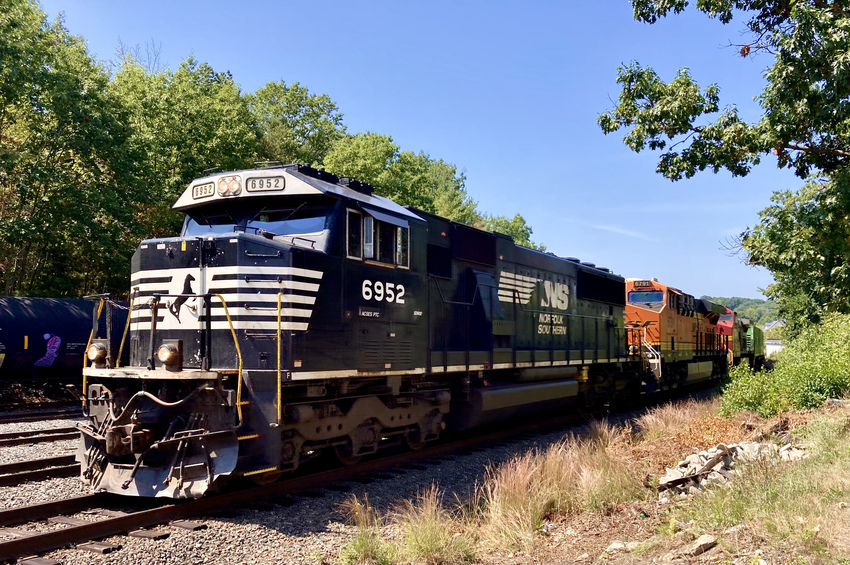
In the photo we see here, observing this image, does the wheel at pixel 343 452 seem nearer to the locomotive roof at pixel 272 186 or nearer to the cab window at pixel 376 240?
the cab window at pixel 376 240

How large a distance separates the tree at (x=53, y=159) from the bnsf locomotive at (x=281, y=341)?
1354 cm

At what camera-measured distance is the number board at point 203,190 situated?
7.65 meters

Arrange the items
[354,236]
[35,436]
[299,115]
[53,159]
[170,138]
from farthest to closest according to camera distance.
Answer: [299,115], [170,138], [53,159], [35,436], [354,236]

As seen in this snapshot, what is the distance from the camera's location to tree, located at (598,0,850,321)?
878cm

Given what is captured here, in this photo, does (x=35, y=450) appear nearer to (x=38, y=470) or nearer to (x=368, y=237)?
(x=38, y=470)

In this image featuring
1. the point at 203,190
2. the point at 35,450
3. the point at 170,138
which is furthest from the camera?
the point at 170,138

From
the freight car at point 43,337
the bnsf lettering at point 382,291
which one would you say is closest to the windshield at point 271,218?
the bnsf lettering at point 382,291

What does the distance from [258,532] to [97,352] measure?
9.57ft

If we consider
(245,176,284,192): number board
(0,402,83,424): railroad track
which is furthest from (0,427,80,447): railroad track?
(245,176,284,192): number board

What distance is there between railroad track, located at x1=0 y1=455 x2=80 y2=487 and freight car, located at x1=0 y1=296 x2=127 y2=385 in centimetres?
743

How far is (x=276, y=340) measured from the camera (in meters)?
6.68

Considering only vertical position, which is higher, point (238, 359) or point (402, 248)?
point (402, 248)

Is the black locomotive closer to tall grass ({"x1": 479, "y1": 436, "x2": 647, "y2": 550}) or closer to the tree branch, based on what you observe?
tall grass ({"x1": 479, "y1": 436, "x2": 647, "y2": 550})

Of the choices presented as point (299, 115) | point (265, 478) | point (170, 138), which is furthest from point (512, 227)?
point (265, 478)
